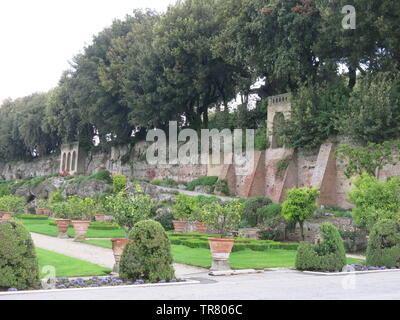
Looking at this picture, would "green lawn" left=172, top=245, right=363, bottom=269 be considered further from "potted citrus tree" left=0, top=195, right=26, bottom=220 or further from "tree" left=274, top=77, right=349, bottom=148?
"potted citrus tree" left=0, top=195, right=26, bottom=220

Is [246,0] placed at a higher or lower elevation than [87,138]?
higher

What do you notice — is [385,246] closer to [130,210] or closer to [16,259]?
[130,210]

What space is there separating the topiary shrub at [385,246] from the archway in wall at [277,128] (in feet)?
60.5

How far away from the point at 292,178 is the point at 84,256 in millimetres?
18732

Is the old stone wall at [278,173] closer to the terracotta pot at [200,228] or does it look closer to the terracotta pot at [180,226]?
the terracotta pot at [200,228]

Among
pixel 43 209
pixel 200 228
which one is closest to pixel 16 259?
pixel 200 228

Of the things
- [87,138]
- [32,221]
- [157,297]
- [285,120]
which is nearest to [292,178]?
[285,120]

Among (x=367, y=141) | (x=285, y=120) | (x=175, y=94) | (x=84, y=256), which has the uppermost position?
(x=175, y=94)

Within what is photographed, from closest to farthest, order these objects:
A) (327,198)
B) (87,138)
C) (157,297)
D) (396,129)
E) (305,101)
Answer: (157,297), (396,129), (327,198), (305,101), (87,138)

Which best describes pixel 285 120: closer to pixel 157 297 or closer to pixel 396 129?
pixel 396 129

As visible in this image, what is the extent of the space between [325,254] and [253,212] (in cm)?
1274

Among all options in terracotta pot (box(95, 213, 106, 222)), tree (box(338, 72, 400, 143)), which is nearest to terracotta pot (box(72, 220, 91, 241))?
terracotta pot (box(95, 213, 106, 222))

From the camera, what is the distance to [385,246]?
15078mm

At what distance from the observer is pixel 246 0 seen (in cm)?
3338
